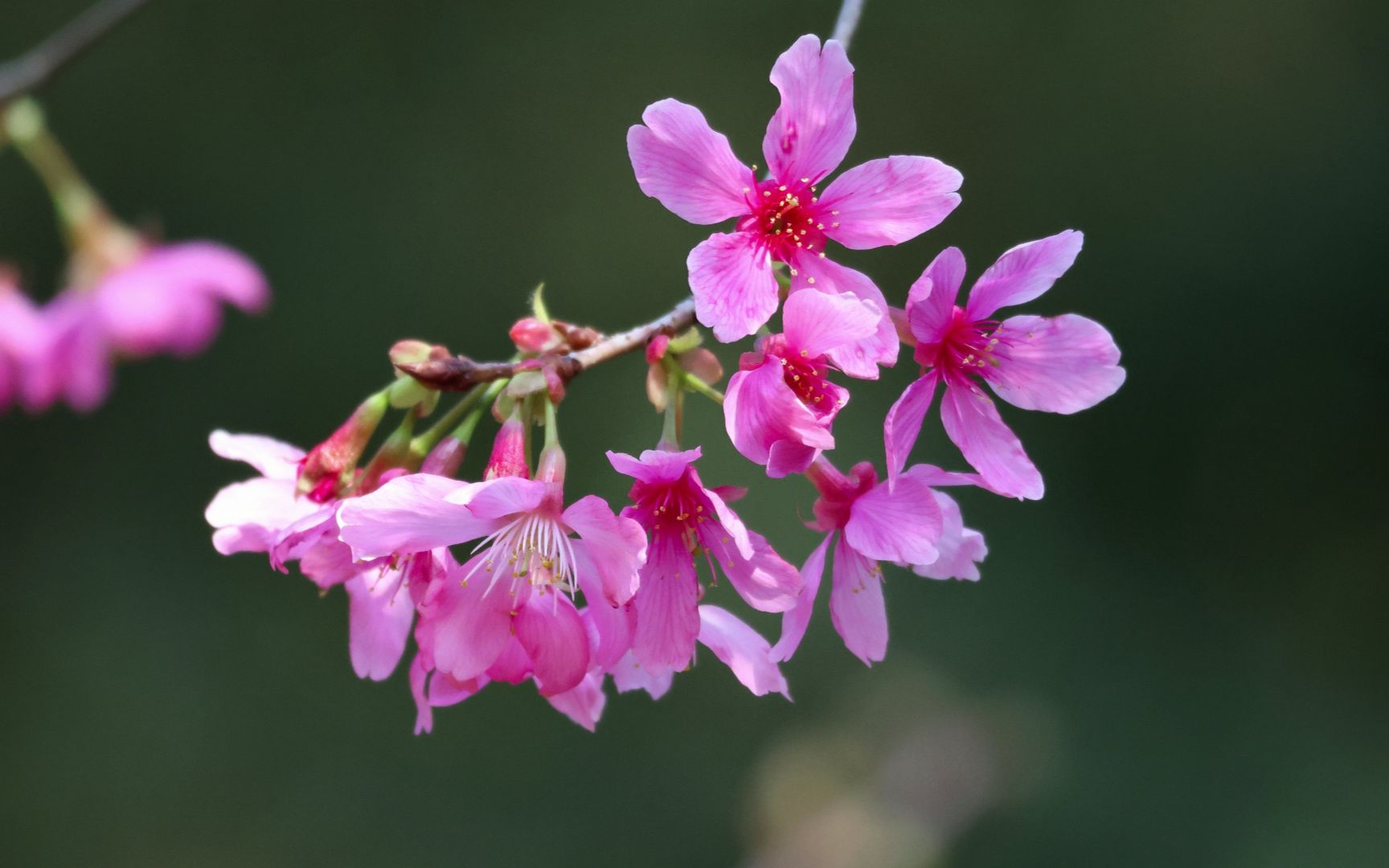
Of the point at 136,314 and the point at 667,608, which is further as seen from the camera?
the point at 136,314

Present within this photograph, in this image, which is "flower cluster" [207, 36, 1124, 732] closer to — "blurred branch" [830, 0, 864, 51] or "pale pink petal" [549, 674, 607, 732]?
"pale pink petal" [549, 674, 607, 732]

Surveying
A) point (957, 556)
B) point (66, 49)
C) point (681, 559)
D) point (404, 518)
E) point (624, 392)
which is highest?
point (66, 49)

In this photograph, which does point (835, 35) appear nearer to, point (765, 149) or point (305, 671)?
point (765, 149)

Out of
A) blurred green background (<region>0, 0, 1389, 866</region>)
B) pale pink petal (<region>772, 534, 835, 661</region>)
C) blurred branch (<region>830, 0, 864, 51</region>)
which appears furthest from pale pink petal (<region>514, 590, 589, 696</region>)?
blurred green background (<region>0, 0, 1389, 866</region>)

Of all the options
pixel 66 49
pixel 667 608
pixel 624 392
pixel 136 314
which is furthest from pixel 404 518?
pixel 624 392

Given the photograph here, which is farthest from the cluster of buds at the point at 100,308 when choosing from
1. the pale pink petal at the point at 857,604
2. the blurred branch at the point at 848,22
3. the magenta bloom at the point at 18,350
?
the pale pink petal at the point at 857,604

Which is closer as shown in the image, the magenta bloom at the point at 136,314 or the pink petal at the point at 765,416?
the pink petal at the point at 765,416

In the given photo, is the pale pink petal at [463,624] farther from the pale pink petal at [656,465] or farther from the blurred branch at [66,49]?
the blurred branch at [66,49]

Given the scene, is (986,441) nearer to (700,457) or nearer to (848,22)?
(700,457)
